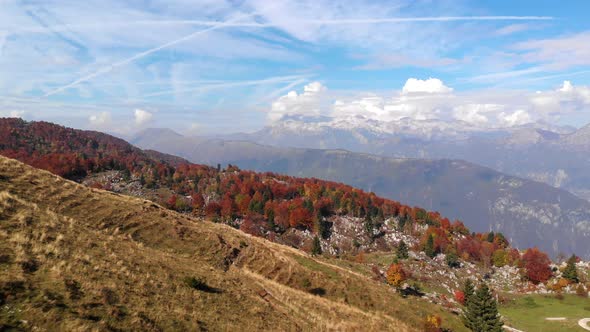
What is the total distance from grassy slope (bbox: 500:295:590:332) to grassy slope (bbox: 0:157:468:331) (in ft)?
114

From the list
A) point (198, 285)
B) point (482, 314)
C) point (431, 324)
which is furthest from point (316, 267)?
point (198, 285)

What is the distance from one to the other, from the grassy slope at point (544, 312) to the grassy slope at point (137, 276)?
3481 centimetres

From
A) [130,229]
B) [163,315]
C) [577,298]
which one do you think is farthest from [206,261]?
[577,298]

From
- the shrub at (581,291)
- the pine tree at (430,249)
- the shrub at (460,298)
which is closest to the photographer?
the shrub at (460,298)

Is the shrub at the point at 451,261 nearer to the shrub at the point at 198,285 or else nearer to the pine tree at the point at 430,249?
the pine tree at the point at 430,249

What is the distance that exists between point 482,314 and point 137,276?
6868cm

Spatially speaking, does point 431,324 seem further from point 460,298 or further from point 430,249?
point 430,249

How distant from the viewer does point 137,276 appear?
26281mm

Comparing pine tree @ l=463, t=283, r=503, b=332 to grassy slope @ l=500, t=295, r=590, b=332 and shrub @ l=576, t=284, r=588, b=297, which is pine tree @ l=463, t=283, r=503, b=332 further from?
shrub @ l=576, t=284, r=588, b=297

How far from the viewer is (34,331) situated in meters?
15.0

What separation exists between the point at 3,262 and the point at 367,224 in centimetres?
18943

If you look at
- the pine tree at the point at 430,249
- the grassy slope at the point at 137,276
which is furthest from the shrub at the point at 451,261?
the grassy slope at the point at 137,276

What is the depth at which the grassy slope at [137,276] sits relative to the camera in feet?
61.6

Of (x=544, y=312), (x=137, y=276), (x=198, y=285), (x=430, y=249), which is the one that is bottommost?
(x=430, y=249)
